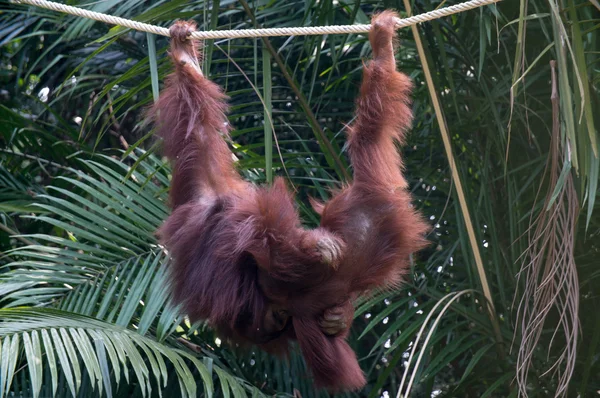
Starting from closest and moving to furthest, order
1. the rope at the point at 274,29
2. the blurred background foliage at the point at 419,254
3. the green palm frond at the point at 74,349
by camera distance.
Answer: the rope at the point at 274,29 → the green palm frond at the point at 74,349 → the blurred background foliage at the point at 419,254

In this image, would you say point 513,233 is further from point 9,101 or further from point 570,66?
point 9,101

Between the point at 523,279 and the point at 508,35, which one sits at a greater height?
the point at 508,35

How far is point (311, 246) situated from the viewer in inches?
112

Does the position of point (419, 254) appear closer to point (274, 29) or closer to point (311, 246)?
point (311, 246)

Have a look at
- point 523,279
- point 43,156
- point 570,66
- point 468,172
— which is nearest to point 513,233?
point 523,279

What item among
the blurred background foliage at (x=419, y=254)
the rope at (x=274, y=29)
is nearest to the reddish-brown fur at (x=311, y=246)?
the rope at (x=274, y=29)

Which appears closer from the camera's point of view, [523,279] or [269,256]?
[269,256]

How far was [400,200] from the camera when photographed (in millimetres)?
3045

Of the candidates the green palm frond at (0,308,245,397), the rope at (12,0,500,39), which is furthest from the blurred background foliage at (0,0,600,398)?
the rope at (12,0,500,39)

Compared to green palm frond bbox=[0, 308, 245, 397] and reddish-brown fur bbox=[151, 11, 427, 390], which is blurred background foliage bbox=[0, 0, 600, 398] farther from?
reddish-brown fur bbox=[151, 11, 427, 390]

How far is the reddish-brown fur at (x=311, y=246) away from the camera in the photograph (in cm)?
288

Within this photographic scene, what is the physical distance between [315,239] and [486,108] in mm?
1657

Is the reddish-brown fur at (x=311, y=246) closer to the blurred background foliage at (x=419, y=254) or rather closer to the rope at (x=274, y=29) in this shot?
the rope at (x=274, y=29)

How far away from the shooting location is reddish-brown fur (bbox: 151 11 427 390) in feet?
9.43
